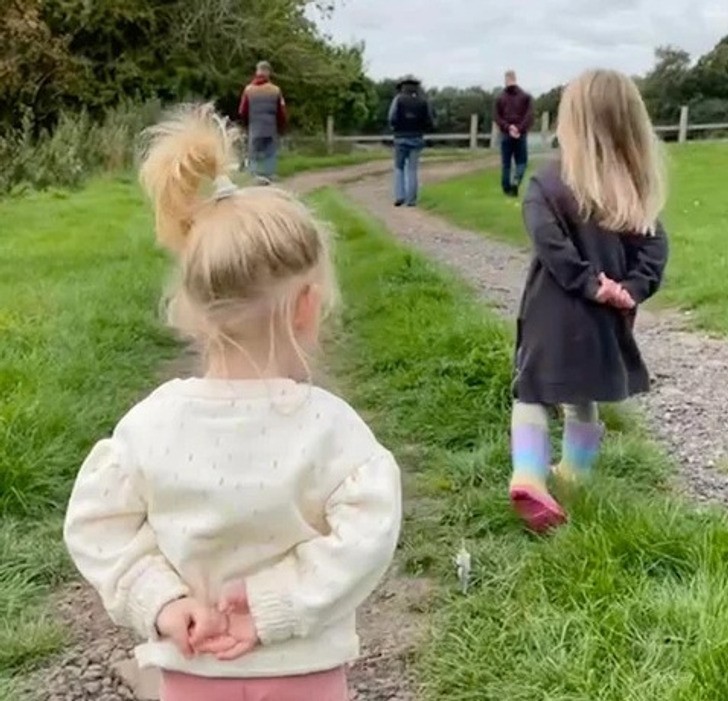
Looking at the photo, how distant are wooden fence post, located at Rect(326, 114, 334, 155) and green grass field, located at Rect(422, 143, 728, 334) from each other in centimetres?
1095

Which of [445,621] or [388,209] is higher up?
[445,621]

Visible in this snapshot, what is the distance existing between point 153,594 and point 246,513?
212mm

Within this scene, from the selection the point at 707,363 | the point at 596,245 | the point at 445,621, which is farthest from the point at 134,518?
the point at 707,363

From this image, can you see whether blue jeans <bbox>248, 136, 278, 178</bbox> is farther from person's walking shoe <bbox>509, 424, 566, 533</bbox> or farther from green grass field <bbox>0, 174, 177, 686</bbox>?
person's walking shoe <bbox>509, 424, 566, 533</bbox>

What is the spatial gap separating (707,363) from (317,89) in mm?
28718

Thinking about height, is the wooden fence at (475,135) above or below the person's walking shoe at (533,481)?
below

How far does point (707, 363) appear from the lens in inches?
288

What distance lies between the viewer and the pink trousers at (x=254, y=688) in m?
2.20

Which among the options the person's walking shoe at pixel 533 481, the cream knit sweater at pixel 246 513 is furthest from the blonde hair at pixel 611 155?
the cream knit sweater at pixel 246 513

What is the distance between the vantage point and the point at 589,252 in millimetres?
4285

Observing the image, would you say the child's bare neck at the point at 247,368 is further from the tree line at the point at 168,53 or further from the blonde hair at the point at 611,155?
the tree line at the point at 168,53

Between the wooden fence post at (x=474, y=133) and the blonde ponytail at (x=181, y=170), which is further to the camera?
the wooden fence post at (x=474, y=133)

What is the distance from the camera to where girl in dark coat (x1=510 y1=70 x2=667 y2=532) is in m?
4.22

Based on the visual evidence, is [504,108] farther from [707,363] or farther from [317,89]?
[317,89]
